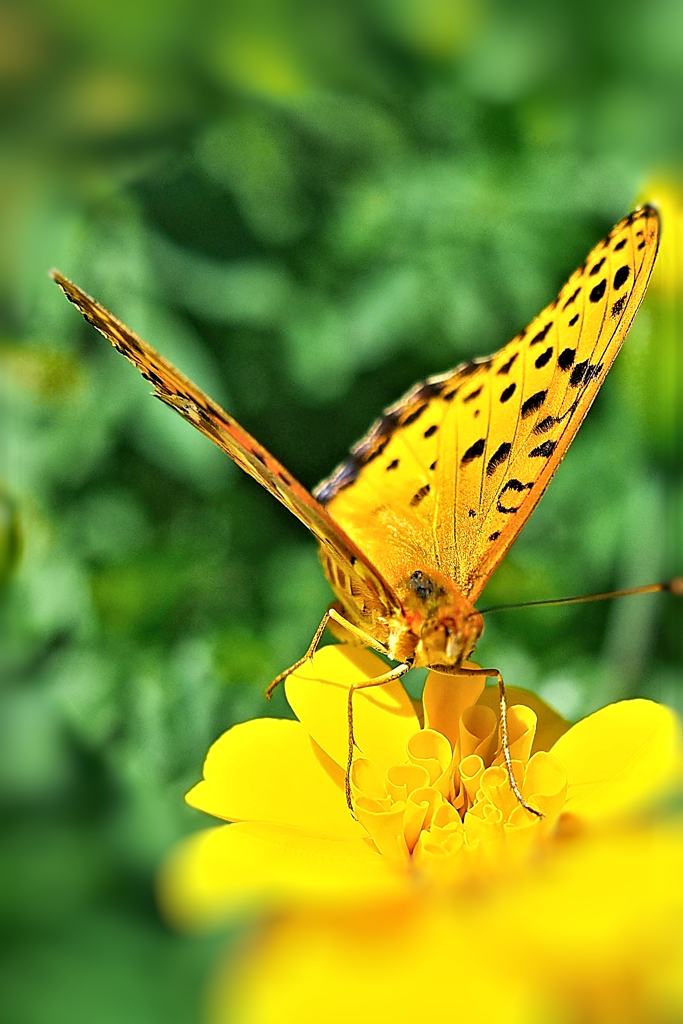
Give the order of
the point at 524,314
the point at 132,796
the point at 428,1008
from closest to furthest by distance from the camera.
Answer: the point at 428,1008, the point at 132,796, the point at 524,314

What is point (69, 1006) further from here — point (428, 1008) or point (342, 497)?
point (342, 497)

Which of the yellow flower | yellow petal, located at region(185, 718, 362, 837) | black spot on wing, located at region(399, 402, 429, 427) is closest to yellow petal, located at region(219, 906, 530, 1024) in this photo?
the yellow flower

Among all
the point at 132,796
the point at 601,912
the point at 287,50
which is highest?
the point at 287,50

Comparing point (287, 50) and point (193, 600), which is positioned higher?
point (287, 50)

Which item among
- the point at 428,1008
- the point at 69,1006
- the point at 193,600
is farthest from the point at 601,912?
the point at 193,600

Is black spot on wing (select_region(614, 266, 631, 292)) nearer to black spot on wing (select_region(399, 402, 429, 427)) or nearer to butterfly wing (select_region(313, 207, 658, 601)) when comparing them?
butterfly wing (select_region(313, 207, 658, 601))

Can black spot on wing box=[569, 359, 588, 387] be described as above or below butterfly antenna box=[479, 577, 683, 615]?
above
